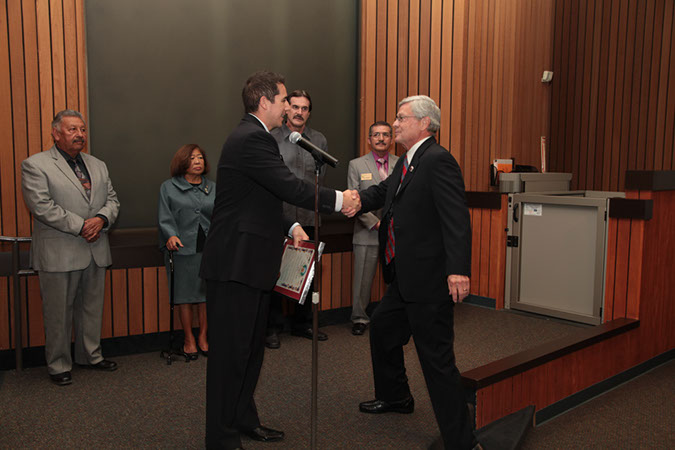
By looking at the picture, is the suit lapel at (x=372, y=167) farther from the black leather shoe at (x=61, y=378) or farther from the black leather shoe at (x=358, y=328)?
the black leather shoe at (x=61, y=378)

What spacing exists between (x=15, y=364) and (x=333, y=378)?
2.11m

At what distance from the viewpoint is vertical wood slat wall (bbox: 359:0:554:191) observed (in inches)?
206

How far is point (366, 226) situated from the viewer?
4.58 m

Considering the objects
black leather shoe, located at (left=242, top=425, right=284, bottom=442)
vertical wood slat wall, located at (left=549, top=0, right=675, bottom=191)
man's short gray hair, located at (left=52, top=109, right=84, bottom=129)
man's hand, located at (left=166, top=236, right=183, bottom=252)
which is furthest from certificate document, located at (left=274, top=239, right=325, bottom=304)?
vertical wood slat wall, located at (left=549, top=0, right=675, bottom=191)

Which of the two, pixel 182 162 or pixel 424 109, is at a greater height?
pixel 424 109

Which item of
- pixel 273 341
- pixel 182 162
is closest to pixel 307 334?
pixel 273 341

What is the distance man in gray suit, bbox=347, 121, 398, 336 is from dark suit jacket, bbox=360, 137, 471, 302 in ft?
6.30

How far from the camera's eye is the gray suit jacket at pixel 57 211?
3.50m

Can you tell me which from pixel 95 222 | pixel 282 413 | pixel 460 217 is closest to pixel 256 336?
pixel 282 413

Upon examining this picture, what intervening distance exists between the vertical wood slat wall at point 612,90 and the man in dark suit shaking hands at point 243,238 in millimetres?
5483

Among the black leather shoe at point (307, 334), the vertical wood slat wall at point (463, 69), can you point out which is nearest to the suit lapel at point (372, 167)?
the vertical wood slat wall at point (463, 69)

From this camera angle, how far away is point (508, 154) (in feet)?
19.9

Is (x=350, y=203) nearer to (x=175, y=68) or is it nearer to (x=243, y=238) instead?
(x=243, y=238)

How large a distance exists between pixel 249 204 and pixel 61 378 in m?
2.00
